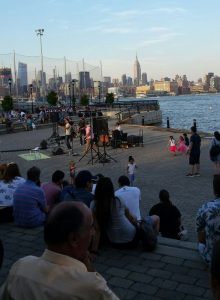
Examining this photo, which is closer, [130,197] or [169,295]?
[169,295]

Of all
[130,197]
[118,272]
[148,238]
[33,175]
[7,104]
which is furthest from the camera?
[7,104]

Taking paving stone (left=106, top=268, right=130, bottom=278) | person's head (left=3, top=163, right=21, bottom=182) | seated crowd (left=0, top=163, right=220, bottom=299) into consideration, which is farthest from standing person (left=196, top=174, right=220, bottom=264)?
person's head (left=3, top=163, right=21, bottom=182)

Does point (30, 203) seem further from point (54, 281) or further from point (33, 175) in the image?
point (54, 281)

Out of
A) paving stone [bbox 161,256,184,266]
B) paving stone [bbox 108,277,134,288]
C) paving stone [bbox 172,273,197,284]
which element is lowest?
paving stone [bbox 108,277,134,288]

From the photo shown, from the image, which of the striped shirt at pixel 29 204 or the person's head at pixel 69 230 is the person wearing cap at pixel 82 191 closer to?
the striped shirt at pixel 29 204

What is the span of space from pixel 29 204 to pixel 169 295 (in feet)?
10.4

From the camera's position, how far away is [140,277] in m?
5.25

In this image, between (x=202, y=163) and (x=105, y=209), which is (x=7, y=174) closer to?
(x=105, y=209)

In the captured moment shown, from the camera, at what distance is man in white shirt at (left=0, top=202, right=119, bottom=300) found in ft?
7.66

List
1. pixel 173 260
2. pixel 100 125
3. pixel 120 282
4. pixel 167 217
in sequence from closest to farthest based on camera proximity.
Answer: pixel 120 282 → pixel 173 260 → pixel 167 217 → pixel 100 125

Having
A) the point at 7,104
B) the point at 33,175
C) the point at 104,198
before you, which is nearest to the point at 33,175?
the point at 33,175

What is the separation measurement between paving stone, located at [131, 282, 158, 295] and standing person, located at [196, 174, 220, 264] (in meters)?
0.79

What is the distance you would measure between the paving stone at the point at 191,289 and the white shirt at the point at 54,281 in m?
2.64

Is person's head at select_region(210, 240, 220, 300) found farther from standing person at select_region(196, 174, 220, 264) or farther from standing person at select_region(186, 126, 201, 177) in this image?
standing person at select_region(186, 126, 201, 177)
